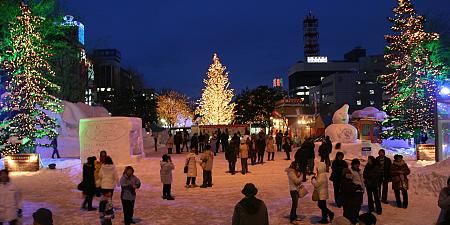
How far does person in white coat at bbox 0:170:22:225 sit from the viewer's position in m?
7.76

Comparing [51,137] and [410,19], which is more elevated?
[410,19]

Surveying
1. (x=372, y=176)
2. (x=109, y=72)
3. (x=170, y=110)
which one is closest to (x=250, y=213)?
(x=372, y=176)

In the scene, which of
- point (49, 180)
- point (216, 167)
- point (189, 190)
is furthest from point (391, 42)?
point (49, 180)

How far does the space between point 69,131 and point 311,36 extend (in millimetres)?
126021

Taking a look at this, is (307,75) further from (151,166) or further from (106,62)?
(151,166)

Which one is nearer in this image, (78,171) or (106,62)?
(78,171)

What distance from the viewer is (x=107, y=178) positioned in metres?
10.3

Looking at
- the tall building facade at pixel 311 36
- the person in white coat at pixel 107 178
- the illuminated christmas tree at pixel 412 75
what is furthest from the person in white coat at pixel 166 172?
the tall building facade at pixel 311 36

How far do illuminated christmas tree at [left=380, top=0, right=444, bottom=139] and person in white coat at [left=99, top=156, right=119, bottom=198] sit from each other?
70.4ft

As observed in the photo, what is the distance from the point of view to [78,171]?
2077 cm

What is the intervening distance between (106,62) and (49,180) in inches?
3913

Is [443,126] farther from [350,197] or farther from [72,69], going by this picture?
[72,69]

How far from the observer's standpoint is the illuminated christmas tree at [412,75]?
27328 mm

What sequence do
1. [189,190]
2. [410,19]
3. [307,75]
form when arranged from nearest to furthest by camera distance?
[189,190] < [410,19] < [307,75]
